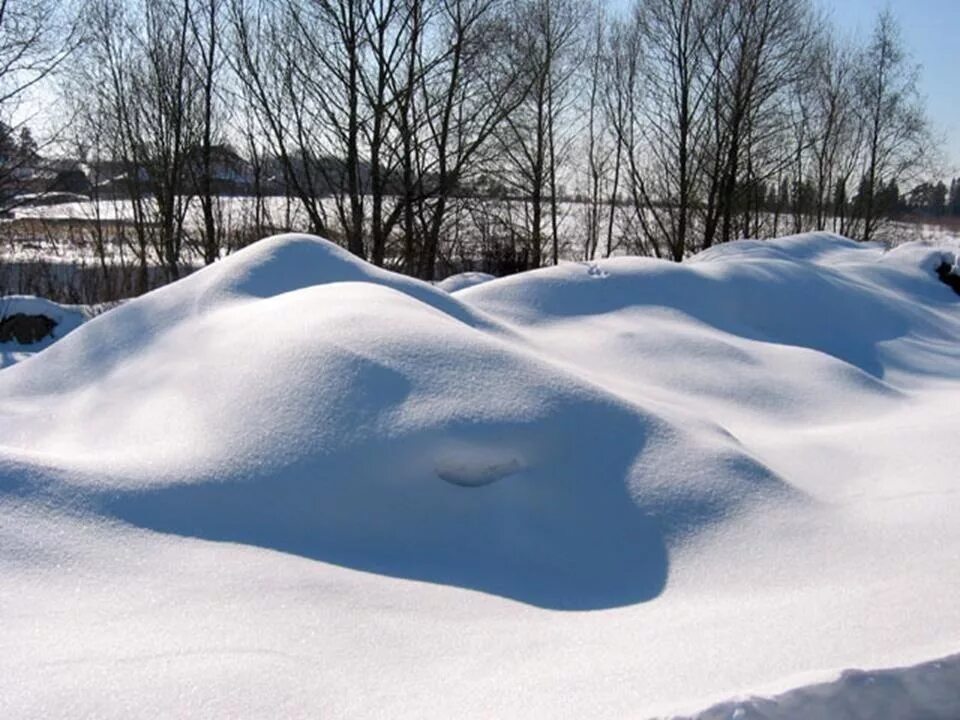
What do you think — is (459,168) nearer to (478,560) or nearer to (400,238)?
(400,238)

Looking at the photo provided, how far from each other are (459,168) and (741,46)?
630 cm

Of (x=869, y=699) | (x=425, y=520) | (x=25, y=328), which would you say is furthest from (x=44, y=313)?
(x=869, y=699)

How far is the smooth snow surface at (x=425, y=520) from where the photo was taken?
5.64 feet

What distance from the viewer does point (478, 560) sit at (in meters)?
2.41

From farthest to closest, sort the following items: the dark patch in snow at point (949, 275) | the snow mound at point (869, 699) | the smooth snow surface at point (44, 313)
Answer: the dark patch in snow at point (949, 275), the smooth snow surface at point (44, 313), the snow mound at point (869, 699)

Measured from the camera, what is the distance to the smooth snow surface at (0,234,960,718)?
172 centimetres

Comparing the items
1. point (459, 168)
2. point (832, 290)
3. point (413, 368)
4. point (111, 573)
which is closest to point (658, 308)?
point (832, 290)

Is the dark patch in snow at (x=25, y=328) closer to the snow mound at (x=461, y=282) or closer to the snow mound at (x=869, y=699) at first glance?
the snow mound at (x=461, y=282)

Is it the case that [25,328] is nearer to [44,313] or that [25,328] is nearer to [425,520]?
[44,313]

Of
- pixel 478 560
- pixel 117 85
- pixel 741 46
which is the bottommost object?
pixel 478 560

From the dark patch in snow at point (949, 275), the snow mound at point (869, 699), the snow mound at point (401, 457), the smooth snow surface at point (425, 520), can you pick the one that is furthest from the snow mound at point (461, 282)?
the snow mound at point (869, 699)

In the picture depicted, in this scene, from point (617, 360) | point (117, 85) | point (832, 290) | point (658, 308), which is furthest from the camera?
point (117, 85)

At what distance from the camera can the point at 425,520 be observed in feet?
8.24

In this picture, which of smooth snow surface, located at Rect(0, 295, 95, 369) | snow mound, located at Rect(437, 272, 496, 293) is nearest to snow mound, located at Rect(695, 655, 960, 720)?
snow mound, located at Rect(437, 272, 496, 293)
